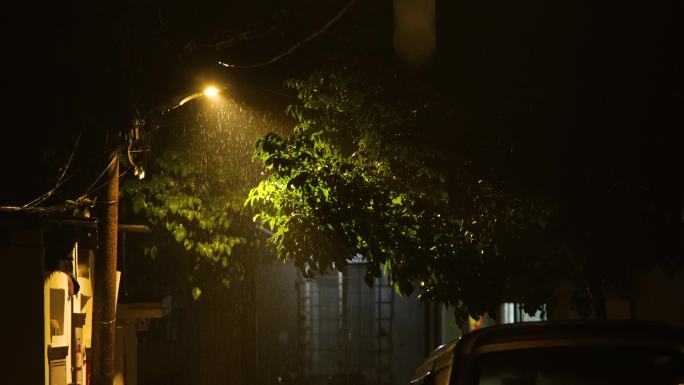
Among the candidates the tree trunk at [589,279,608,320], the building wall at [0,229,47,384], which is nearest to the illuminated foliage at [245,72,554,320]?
the tree trunk at [589,279,608,320]

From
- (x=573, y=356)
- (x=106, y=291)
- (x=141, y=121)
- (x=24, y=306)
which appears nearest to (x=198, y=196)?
(x=141, y=121)

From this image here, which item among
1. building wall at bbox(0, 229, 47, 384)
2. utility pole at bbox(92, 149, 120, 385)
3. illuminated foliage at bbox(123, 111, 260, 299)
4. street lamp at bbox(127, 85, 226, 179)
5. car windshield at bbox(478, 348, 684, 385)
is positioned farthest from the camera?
illuminated foliage at bbox(123, 111, 260, 299)

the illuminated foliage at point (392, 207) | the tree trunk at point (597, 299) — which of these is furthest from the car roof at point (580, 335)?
the tree trunk at point (597, 299)

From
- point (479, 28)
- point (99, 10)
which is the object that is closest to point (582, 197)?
point (479, 28)

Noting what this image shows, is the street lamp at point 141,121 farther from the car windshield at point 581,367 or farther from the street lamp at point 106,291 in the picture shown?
the car windshield at point 581,367

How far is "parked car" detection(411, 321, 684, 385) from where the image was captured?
14.3 feet

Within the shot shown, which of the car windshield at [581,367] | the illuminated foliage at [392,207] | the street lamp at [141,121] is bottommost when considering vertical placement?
the car windshield at [581,367]

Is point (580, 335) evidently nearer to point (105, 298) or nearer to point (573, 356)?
point (573, 356)

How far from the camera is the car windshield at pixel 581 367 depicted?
435 centimetres

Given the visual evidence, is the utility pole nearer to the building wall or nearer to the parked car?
the building wall

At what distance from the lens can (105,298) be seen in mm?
11562

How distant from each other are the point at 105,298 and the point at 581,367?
27.0 feet

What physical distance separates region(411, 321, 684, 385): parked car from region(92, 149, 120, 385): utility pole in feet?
25.1

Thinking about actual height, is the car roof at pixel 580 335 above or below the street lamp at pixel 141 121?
below
